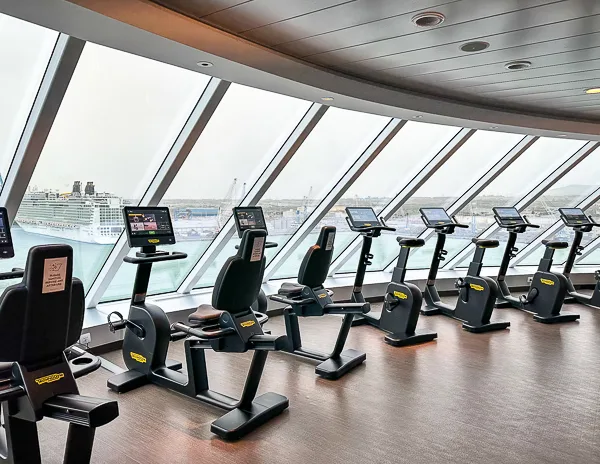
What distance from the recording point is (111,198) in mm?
4703

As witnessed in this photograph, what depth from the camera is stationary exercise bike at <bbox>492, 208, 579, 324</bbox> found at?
634 centimetres

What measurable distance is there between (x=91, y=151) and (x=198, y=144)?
1.03 metres

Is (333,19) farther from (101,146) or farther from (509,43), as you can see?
(101,146)

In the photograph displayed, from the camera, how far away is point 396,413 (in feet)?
11.5

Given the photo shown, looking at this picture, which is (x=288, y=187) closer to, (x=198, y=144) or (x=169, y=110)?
(x=198, y=144)

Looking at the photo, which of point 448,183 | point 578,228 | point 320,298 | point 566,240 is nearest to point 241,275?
point 320,298

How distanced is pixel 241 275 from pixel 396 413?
1.44m

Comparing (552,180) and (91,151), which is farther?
(552,180)

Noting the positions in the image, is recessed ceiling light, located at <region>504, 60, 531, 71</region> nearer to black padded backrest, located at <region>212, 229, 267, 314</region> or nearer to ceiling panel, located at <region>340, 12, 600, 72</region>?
ceiling panel, located at <region>340, 12, 600, 72</region>

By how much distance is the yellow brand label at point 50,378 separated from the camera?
83.0 inches

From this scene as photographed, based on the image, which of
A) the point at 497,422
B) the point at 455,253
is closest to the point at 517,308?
the point at 455,253

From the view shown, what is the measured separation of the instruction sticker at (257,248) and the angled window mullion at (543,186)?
5.60m

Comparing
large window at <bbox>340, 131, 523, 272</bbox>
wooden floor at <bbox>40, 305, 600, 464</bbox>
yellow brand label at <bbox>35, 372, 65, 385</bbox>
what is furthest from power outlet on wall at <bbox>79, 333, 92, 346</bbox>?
large window at <bbox>340, 131, 523, 272</bbox>

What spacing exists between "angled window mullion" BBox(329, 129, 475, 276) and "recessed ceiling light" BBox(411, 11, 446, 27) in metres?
3.43
